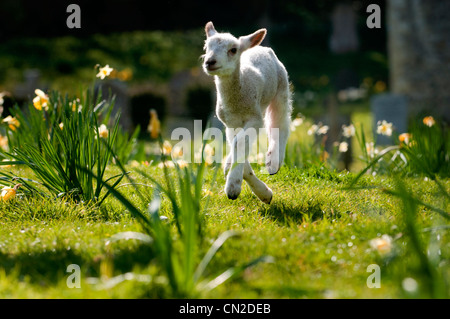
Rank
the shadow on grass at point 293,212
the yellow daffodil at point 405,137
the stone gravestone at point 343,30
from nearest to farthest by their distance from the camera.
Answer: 1. the shadow on grass at point 293,212
2. the yellow daffodil at point 405,137
3. the stone gravestone at point 343,30

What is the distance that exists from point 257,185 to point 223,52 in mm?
924

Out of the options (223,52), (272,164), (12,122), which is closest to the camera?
(223,52)

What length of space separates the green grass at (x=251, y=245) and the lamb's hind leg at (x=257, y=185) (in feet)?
0.25

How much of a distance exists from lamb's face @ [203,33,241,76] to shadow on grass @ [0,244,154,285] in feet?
4.34

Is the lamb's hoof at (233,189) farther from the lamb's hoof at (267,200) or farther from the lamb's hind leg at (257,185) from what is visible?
the lamb's hoof at (267,200)

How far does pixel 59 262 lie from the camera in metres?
3.02

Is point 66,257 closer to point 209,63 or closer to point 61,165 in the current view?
point 61,165

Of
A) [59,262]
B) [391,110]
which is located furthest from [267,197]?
[391,110]

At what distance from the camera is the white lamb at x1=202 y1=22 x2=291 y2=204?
383 centimetres

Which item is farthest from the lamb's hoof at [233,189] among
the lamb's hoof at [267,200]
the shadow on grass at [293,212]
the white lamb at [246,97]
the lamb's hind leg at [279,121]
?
the lamb's hind leg at [279,121]

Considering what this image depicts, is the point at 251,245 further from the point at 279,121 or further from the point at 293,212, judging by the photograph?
the point at 279,121

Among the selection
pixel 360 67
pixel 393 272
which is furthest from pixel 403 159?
pixel 360 67

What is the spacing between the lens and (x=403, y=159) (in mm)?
5227

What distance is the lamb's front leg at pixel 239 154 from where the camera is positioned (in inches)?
145
